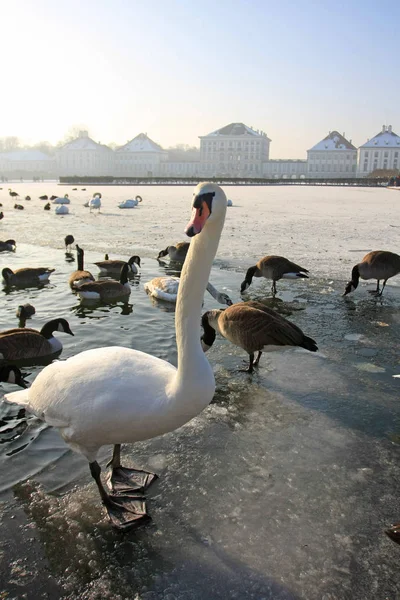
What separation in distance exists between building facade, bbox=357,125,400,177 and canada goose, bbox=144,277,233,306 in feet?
393

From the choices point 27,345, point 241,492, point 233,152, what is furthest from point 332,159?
point 241,492

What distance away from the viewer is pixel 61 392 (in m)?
2.55

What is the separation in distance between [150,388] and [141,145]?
13473 cm

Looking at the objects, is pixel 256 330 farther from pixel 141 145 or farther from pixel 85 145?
pixel 85 145

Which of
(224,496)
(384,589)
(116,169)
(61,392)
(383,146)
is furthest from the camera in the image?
(116,169)

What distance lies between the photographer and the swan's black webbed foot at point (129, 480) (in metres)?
2.76

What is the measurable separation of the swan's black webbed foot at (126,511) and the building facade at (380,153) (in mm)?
124227

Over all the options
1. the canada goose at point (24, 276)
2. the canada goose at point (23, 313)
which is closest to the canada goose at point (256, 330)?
the canada goose at point (23, 313)

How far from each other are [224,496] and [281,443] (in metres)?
0.73

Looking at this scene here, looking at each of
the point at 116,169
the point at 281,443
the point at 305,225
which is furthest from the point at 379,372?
the point at 116,169

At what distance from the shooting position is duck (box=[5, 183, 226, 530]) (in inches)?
88.8

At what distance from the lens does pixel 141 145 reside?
129 metres

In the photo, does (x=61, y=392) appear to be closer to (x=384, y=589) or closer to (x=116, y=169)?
(x=384, y=589)

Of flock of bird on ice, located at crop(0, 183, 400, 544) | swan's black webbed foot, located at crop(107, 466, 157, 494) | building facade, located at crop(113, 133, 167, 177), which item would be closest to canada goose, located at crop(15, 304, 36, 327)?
flock of bird on ice, located at crop(0, 183, 400, 544)
